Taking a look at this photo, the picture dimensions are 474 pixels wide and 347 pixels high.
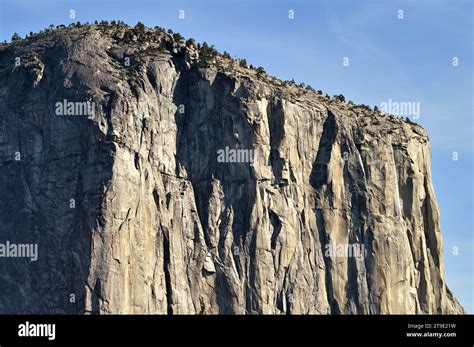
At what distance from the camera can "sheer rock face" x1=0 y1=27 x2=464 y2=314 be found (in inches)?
5054

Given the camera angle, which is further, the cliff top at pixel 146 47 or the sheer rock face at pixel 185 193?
the cliff top at pixel 146 47

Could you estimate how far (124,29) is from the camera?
144750mm

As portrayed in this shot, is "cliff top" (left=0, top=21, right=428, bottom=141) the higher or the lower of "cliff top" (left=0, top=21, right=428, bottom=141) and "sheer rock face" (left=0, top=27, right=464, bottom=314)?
the higher

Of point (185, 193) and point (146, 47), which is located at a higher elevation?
point (146, 47)

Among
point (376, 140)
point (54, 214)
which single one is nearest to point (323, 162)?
point (376, 140)

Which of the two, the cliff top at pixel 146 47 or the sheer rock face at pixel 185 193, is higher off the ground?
the cliff top at pixel 146 47

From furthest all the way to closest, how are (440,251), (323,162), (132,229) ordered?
(440,251) → (323,162) → (132,229)

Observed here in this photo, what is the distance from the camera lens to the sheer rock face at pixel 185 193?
12838 cm

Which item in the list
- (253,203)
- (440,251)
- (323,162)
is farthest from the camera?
(440,251)

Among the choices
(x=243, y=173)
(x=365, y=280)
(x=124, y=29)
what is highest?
(x=124, y=29)

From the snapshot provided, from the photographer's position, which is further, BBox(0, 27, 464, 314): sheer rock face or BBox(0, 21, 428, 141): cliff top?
BBox(0, 21, 428, 141): cliff top

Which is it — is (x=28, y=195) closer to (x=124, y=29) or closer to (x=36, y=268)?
(x=36, y=268)

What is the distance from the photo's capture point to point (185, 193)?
5354 inches

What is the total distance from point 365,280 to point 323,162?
41.7 ft
